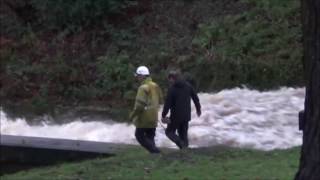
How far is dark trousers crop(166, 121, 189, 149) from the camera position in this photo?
14531 millimetres

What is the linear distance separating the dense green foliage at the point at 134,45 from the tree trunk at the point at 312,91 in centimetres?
1492

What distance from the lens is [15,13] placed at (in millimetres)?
26781

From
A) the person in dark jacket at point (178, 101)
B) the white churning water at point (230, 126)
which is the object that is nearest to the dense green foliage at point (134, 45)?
the white churning water at point (230, 126)

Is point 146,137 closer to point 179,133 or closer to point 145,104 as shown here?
point 145,104

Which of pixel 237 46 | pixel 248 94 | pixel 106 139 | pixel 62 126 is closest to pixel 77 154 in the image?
pixel 106 139

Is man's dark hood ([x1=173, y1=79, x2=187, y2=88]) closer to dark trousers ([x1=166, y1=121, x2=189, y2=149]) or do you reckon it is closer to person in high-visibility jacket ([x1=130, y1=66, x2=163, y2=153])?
person in high-visibility jacket ([x1=130, y1=66, x2=163, y2=153])

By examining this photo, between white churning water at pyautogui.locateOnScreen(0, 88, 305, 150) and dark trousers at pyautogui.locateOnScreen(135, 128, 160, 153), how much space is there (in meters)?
3.06

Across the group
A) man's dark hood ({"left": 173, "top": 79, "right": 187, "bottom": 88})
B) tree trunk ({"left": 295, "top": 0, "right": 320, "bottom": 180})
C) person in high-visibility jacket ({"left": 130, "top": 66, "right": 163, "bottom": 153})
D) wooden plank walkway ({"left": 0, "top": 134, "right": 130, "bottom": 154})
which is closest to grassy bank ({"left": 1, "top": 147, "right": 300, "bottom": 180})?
person in high-visibility jacket ({"left": 130, "top": 66, "right": 163, "bottom": 153})

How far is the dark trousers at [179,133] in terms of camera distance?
14.5 m

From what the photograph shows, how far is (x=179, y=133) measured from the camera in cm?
1491

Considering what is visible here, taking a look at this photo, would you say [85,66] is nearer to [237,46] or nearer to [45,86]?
[45,86]

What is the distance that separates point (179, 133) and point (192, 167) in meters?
2.64

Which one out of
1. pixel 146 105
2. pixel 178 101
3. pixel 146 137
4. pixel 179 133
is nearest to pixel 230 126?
pixel 179 133

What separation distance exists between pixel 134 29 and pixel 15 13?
12.9ft
